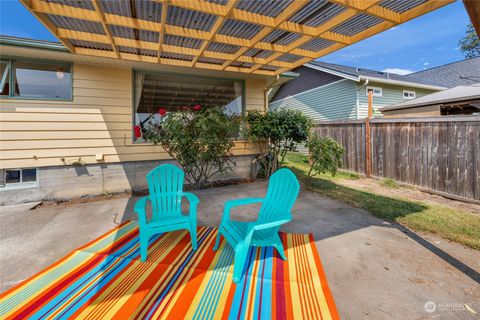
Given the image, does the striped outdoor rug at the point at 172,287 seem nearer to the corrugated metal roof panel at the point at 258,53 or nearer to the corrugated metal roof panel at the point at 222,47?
the corrugated metal roof panel at the point at 222,47

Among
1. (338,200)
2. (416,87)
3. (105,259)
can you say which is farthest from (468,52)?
(105,259)

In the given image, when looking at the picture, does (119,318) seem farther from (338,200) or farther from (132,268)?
(338,200)

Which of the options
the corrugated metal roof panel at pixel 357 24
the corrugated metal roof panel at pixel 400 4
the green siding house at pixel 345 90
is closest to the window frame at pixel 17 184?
the corrugated metal roof panel at pixel 357 24

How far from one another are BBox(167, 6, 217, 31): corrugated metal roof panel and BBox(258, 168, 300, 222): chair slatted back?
2.55 metres

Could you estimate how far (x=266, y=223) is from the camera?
2.06m

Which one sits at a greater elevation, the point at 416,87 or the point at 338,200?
the point at 416,87

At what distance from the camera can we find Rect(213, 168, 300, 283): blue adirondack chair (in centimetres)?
198

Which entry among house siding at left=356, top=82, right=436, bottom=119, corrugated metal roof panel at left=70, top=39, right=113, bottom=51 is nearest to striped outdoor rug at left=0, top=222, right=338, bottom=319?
corrugated metal roof panel at left=70, top=39, right=113, bottom=51

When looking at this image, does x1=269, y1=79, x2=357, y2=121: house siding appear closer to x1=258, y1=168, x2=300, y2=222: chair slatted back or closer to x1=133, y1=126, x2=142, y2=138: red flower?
x1=133, y1=126, x2=142, y2=138: red flower

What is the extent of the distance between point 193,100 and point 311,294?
5563 mm

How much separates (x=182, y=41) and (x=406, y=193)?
5.92 metres

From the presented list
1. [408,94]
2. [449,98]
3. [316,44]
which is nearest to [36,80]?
[316,44]

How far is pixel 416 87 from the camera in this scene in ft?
38.5

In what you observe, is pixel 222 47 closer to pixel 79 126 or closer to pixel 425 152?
pixel 79 126
